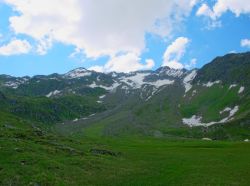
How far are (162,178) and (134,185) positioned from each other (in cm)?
576

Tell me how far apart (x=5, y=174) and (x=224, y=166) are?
3331 cm

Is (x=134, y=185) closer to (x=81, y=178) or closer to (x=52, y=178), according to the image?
(x=81, y=178)

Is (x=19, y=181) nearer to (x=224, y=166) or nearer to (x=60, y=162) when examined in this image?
(x=60, y=162)

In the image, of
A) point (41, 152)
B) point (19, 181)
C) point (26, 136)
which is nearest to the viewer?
point (19, 181)

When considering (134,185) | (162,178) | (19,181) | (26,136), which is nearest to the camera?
(19,181)

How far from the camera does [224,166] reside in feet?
192

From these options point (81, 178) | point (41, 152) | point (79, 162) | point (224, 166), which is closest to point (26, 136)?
point (41, 152)

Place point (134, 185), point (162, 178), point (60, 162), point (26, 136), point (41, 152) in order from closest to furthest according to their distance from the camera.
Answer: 1. point (134, 185)
2. point (162, 178)
3. point (60, 162)
4. point (41, 152)
5. point (26, 136)

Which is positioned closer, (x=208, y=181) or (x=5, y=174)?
(x=5, y=174)

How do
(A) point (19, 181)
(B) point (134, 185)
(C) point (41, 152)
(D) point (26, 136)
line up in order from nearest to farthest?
(A) point (19, 181) → (B) point (134, 185) → (C) point (41, 152) → (D) point (26, 136)

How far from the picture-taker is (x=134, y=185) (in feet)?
140

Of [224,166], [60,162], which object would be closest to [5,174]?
[60,162]

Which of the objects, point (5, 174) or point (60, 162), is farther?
point (60, 162)

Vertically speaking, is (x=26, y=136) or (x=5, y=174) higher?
(x=26, y=136)
